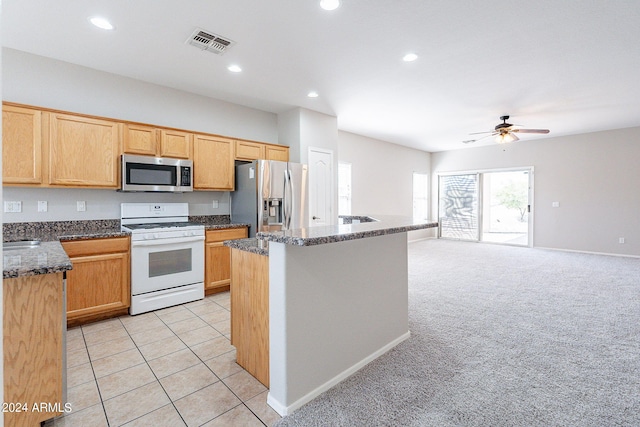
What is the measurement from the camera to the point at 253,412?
1.88 m

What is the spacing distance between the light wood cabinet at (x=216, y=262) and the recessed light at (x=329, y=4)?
9.20 feet

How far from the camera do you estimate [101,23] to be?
265 centimetres

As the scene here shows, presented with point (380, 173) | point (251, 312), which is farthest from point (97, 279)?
point (380, 173)

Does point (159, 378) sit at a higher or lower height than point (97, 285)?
lower

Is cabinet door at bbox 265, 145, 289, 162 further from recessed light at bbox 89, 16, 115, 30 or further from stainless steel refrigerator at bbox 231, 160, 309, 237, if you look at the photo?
recessed light at bbox 89, 16, 115, 30

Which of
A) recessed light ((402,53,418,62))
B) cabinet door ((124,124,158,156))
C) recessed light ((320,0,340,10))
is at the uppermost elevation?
recessed light ((402,53,418,62))

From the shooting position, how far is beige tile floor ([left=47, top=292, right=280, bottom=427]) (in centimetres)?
183

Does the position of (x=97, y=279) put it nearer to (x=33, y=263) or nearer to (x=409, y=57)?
(x=33, y=263)

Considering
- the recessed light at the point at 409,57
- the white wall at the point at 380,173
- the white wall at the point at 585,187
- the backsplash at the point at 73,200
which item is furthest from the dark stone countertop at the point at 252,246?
the white wall at the point at 585,187

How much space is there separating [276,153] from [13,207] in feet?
10.2

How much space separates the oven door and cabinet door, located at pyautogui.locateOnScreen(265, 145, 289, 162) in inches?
65.9

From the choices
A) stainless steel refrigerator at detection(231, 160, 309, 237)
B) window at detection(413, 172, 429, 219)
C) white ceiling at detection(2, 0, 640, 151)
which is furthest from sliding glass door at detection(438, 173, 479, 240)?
stainless steel refrigerator at detection(231, 160, 309, 237)

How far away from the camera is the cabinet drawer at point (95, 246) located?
2979 mm

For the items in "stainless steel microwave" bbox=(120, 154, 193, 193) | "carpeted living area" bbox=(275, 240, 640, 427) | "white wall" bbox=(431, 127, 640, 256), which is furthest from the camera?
"white wall" bbox=(431, 127, 640, 256)
